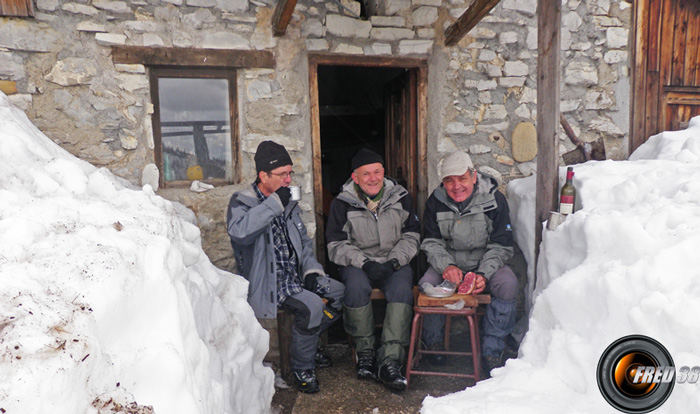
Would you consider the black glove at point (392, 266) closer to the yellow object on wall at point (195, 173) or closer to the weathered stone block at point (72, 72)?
the yellow object on wall at point (195, 173)

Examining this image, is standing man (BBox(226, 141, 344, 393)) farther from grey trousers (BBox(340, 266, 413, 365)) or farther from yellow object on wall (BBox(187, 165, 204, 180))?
yellow object on wall (BBox(187, 165, 204, 180))

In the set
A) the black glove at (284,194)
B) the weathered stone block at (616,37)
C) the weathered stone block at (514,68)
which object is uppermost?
the weathered stone block at (616,37)

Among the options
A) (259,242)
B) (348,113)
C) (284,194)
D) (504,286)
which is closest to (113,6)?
(284,194)

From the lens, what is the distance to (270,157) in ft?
10.3

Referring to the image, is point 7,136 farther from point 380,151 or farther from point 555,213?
point 380,151

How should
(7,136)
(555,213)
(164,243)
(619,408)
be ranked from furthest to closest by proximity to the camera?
1. (555,213)
2. (7,136)
3. (164,243)
4. (619,408)

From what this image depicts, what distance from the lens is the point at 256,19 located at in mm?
Result: 3564

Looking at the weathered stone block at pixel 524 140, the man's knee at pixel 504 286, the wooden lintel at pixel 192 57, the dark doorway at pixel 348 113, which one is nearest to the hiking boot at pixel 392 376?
the man's knee at pixel 504 286

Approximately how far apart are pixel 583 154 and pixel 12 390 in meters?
4.28

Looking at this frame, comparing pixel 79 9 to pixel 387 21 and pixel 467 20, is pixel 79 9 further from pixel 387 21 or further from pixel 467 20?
pixel 467 20

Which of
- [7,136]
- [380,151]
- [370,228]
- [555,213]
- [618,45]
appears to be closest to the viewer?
[7,136]

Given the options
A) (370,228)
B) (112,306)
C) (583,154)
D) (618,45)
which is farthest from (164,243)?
(618,45)

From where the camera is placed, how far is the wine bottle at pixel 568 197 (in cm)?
302

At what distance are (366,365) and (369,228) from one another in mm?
1002
